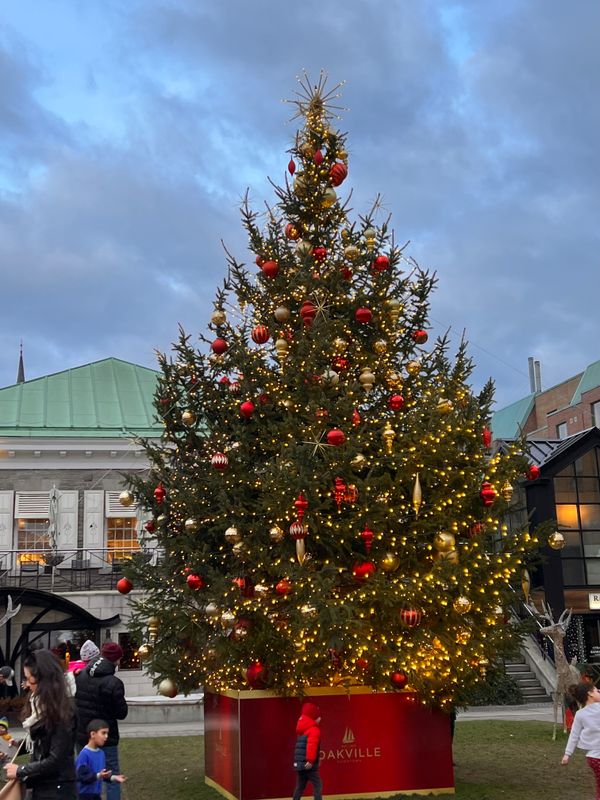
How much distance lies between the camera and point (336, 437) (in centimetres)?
1129

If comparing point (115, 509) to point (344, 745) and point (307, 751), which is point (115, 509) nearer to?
point (344, 745)

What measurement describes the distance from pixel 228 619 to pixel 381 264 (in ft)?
17.8

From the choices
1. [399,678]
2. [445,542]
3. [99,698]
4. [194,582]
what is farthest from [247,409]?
[99,698]

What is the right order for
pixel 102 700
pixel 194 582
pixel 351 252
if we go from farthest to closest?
pixel 351 252
pixel 194 582
pixel 102 700

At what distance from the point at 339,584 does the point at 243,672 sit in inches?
63.8

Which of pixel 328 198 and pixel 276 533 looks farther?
pixel 328 198

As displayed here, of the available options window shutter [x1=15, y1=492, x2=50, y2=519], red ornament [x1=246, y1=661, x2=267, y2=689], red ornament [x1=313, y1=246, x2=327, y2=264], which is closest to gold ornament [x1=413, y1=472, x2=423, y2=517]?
red ornament [x1=246, y1=661, x2=267, y2=689]

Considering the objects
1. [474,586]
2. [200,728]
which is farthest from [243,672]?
[200,728]

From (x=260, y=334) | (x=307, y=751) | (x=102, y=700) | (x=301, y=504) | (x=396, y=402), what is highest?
(x=260, y=334)

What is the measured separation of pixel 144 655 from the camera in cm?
1191

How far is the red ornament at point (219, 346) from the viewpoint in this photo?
42.5ft

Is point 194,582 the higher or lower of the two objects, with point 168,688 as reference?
higher

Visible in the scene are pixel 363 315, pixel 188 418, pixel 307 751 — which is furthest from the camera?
pixel 188 418

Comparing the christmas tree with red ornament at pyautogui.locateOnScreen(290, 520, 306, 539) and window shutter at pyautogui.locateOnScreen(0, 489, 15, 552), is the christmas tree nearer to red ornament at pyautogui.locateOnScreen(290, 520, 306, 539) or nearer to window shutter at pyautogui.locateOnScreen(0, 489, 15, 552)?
red ornament at pyautogui.locateOnScreen(290, 520, 306, 539)
